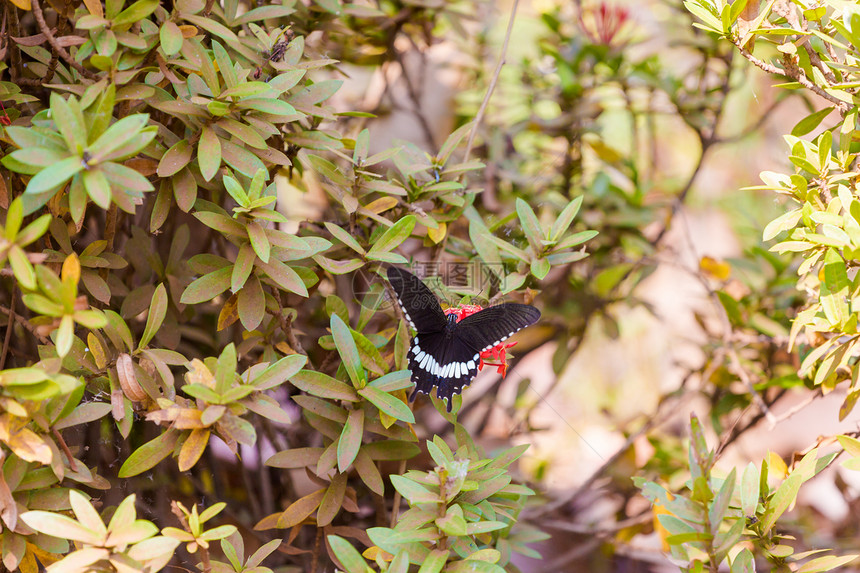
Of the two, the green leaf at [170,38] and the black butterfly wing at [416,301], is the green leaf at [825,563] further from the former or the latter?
the green leaf at [170,38]

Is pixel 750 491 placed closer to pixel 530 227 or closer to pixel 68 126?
pixel 530 227

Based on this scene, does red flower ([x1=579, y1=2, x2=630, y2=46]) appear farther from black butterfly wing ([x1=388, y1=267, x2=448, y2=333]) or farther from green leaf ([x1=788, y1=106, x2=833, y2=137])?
black butterfly wing ([x1=388, y1=267, x2=448, y2=333])

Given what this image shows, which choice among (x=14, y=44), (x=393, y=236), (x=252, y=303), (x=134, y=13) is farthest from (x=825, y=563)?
(x=14, y=44)

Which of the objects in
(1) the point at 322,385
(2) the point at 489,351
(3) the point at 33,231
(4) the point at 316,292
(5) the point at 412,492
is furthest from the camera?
(4) the point at 316,292

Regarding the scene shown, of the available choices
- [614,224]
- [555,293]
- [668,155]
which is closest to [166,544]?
[555,293]

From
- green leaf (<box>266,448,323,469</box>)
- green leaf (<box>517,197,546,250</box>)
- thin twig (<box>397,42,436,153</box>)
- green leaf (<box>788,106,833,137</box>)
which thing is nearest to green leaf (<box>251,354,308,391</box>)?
green leaf (<box>266,448,323,469</box>)

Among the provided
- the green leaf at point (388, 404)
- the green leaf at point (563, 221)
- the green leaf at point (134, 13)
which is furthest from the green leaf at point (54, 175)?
the green leaf at point (563, 221)
